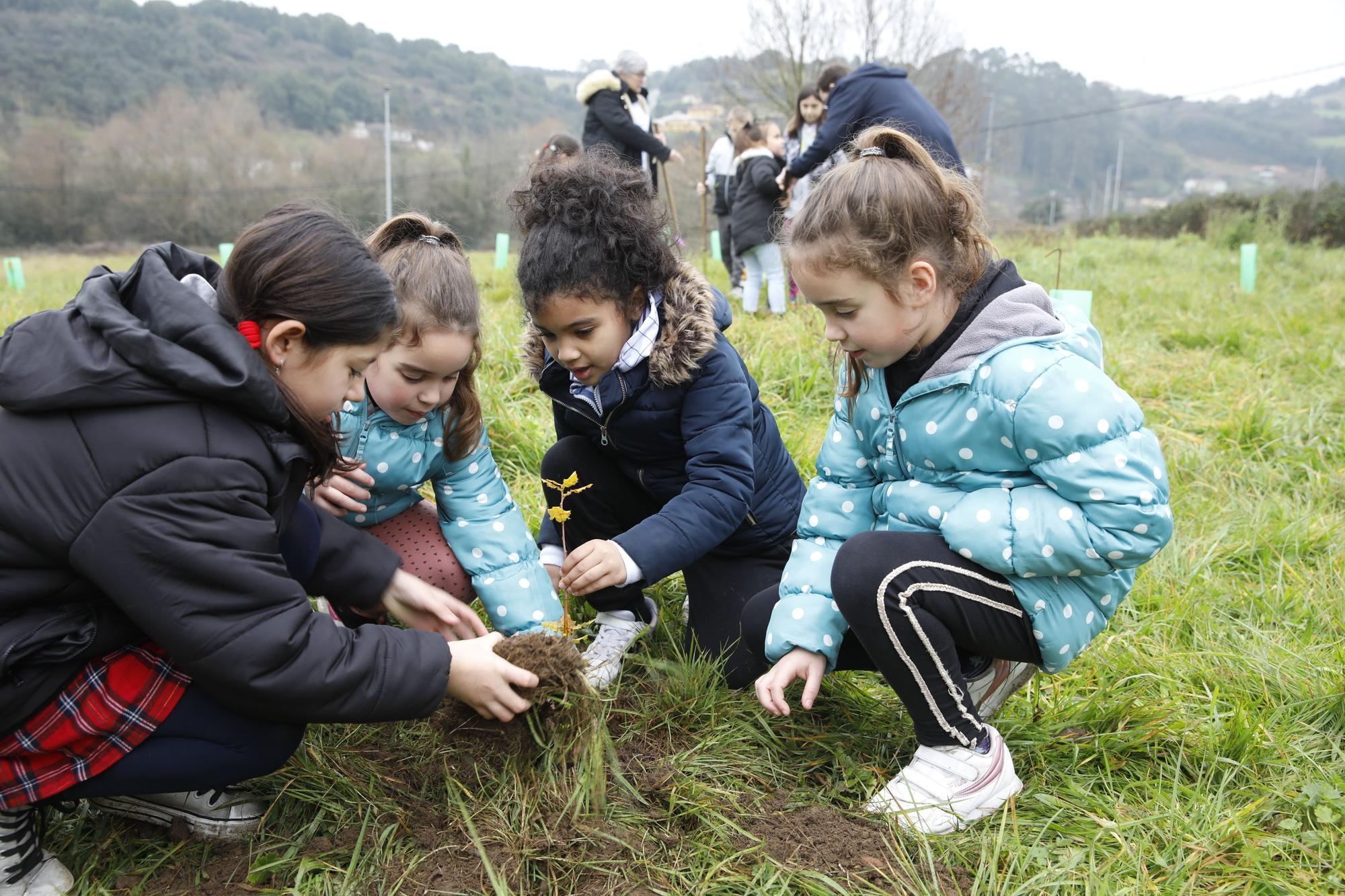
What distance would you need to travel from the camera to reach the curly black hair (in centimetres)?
202

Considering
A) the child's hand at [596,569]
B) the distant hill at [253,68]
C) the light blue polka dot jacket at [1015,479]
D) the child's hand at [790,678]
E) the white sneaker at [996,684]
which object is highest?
the distant hill at [253,68]

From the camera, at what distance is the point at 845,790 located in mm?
1758

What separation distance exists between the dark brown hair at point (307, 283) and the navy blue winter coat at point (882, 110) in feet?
11.4

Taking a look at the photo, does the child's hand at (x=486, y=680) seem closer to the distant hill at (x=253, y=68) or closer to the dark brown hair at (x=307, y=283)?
the dark brown hair at (x=307, y=283)

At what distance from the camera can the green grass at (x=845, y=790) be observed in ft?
4.94

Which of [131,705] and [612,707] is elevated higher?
[131,705]

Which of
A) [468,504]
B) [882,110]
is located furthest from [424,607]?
[882,110]

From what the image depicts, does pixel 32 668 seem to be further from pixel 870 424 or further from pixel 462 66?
pixel 462 66

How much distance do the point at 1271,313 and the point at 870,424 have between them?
235 inches

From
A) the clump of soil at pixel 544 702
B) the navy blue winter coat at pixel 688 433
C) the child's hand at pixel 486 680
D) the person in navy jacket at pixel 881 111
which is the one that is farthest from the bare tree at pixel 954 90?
the child's hand at pixel 486 680

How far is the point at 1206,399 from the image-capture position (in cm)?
440

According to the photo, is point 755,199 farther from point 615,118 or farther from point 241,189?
point 241,189

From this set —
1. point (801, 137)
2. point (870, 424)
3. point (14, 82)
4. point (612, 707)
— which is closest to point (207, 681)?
point (612, 707)

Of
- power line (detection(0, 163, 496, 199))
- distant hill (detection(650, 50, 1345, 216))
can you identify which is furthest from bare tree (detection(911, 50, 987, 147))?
distant hill (detection(650, 50, 1345, 216))
